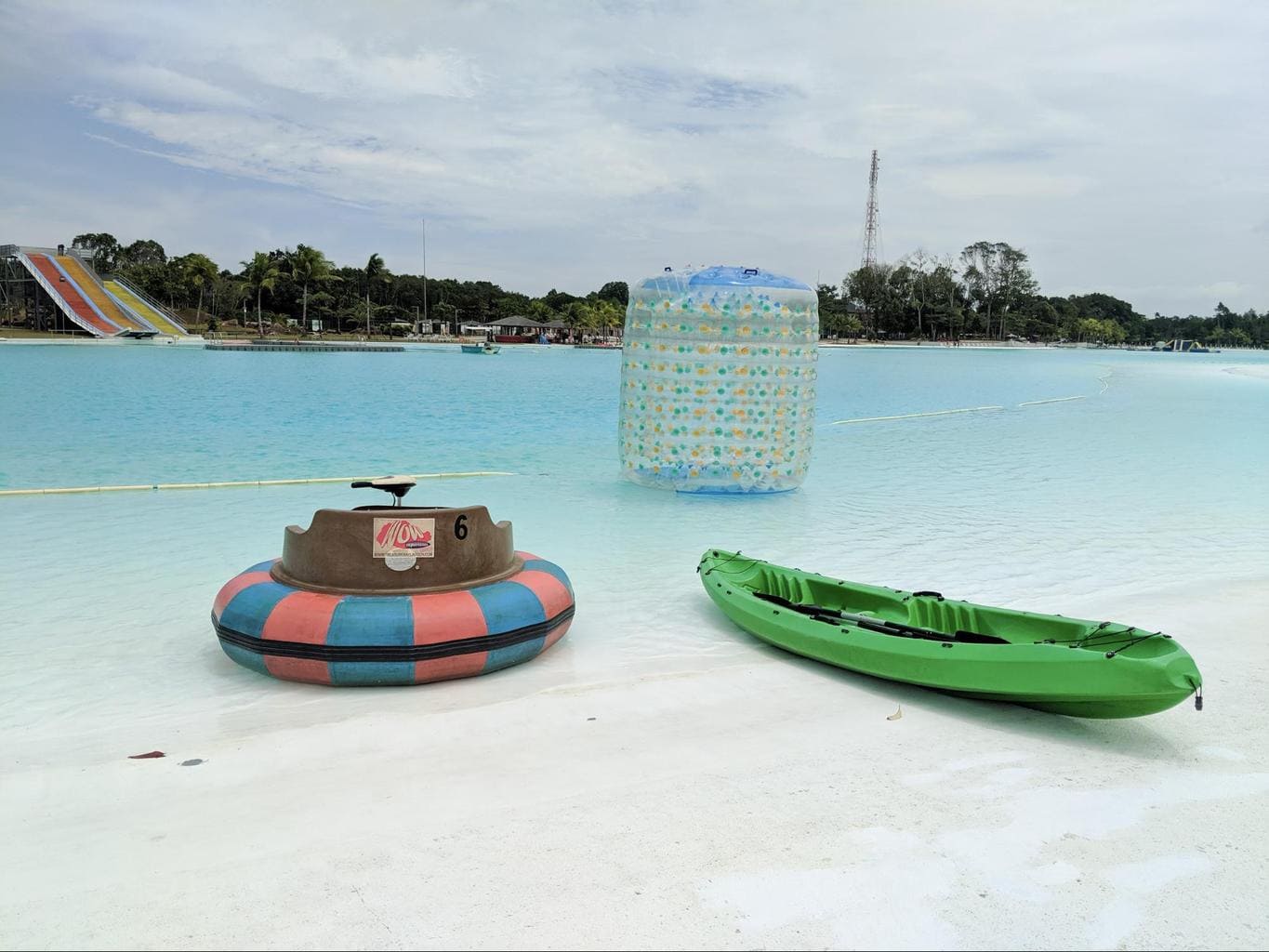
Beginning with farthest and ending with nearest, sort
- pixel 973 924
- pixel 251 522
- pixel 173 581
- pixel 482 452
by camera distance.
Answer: pixel 482 452, pixel 251 522, pixel 173 581, pixel 973 924

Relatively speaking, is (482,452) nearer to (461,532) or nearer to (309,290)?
(461,532)

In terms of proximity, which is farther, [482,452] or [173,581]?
[482,452]

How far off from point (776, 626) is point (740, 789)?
1532mm

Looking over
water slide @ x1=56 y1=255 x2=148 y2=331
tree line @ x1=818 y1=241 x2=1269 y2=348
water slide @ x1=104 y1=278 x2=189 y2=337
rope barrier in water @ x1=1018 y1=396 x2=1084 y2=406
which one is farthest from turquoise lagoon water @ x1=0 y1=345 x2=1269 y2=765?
tree line @ x1=818 y1=241 x2=1269 y2=348

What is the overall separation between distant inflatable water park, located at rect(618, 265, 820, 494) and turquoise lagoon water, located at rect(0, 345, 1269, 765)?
0.43 meters

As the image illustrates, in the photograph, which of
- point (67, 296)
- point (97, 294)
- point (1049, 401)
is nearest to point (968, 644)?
point (1049, 401)

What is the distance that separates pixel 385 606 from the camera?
404 centimetres

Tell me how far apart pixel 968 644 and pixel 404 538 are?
2.44m

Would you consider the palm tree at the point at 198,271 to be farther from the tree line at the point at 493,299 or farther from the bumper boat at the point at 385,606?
the bumper boat at the point at 385,606

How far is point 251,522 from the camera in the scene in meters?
7.84

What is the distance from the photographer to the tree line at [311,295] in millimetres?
68625

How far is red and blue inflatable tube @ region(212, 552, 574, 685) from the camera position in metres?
4.00

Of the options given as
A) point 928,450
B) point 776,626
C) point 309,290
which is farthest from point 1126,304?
point 776,626

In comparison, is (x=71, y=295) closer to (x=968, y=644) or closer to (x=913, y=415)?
(x=913, y=415)
